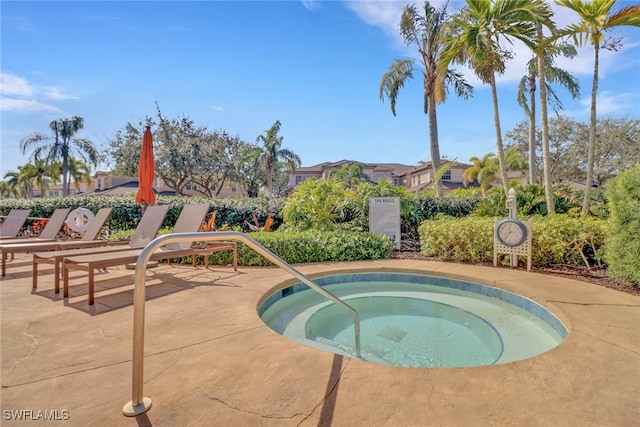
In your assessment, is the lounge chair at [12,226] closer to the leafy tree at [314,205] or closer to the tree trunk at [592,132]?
the leafy tree at [314,205]

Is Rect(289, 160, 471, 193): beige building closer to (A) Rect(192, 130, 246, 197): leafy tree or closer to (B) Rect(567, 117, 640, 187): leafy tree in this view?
(B) Rect(567, 117, 640, 187): leafy tree

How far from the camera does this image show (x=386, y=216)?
8.77 meters

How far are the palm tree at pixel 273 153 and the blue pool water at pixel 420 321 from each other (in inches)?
895

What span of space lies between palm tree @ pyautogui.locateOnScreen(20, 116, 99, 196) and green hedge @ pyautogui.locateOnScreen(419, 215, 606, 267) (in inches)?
1215

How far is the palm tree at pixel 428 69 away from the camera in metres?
15.0

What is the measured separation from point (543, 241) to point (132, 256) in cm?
706

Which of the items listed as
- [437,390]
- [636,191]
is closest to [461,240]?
[636,191]

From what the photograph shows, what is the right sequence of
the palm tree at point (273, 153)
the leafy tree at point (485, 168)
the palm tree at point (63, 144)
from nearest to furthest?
the leafy tree at point (485, 168)
the palm tree at point (63, 144)
the palm tree at point (273, 153)

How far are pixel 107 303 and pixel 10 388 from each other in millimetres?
1863

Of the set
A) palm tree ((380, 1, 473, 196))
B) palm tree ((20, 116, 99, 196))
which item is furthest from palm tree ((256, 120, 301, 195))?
palm tree ((20, 116, 99, 196))

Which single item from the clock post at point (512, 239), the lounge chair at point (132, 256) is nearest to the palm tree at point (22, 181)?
the lounge chair at point (132, 256)

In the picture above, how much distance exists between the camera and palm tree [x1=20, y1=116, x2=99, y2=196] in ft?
90.3

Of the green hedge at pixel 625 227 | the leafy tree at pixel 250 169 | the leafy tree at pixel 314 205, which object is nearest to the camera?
the green hedge at pixel 625 227

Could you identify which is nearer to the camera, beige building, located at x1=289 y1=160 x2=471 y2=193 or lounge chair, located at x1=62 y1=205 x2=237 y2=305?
lounge chair, located at x1=62 y1=205 x2=237 y2=305
